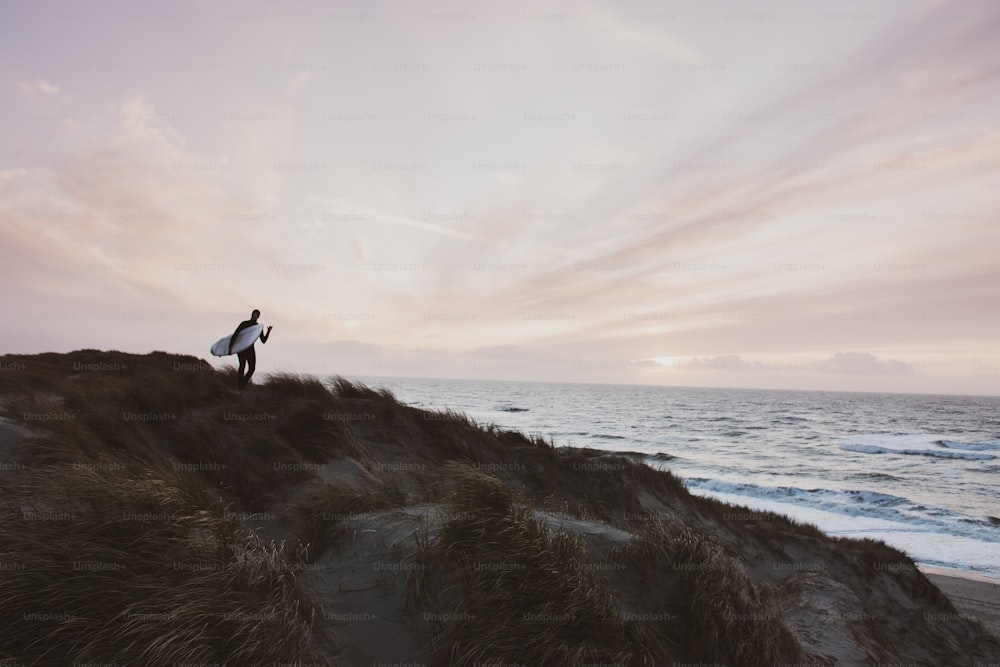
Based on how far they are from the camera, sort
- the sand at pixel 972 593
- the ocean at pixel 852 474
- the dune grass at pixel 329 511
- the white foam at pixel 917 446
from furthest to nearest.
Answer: the white foam at pixel 917 446 → the ocean at pixel 852 474 → the sand at pixel 972 593 → the dune grass at pixel 329 511

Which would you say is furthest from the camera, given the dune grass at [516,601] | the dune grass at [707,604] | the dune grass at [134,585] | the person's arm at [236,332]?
the person's arm at [236,332]

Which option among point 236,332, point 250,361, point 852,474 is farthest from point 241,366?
point 852,474

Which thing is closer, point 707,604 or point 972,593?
point 707,604

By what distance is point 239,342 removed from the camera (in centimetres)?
1248

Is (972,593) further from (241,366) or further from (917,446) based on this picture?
(917,446)

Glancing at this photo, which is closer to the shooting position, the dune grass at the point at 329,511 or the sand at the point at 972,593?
the dune grass at the point at 329,511

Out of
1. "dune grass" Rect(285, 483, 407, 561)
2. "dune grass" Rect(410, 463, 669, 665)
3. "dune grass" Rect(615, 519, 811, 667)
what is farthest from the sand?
"dune grass" Rect(285, 483, 407, 561)

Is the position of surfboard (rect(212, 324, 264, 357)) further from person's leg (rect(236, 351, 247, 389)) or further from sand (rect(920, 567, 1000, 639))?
sand (rect(920, 567, 1000, 639))

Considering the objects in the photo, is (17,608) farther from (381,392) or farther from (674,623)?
(381,392)

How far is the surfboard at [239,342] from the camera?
1241 centimetres

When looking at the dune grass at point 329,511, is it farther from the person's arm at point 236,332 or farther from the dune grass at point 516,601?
the person's arm at point 236,332

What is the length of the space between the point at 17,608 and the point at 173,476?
8.28 feet

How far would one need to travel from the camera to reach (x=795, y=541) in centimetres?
1236

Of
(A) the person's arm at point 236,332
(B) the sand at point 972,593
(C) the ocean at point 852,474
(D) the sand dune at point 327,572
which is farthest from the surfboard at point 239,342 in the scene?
(B) the sand at point 972,593
